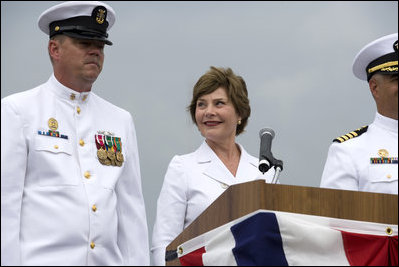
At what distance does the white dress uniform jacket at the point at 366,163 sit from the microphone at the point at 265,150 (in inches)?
24.4

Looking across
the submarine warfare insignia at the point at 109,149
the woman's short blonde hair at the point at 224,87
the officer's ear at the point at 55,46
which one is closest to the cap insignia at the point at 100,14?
the officer's ear at the point at 55,46

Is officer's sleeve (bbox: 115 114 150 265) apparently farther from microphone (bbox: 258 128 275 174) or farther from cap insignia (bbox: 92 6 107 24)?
microphone (bbox: 258 128 275 174)

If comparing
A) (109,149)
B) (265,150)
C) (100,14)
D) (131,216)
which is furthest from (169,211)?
(100,14)

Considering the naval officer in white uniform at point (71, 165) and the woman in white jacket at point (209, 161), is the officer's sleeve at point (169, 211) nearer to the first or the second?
the woman in white jacket at point (209, 161)

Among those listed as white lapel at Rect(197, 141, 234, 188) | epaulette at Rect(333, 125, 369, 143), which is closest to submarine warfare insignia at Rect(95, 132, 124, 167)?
white lapel at Rect(197, 141, 234, 188)

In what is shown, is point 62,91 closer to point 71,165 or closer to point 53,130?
point 53,130

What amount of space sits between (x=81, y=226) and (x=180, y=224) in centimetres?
89

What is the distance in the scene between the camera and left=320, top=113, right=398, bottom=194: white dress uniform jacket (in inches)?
152

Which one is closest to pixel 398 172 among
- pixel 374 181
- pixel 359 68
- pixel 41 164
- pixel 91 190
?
pixel 374 181

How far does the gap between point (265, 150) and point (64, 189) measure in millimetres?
993

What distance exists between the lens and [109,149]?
3889mm

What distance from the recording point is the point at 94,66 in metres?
3.78

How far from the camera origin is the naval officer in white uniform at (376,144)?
12.7 ft

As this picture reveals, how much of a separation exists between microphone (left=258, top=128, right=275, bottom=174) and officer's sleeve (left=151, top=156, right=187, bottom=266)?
3.27 feet
